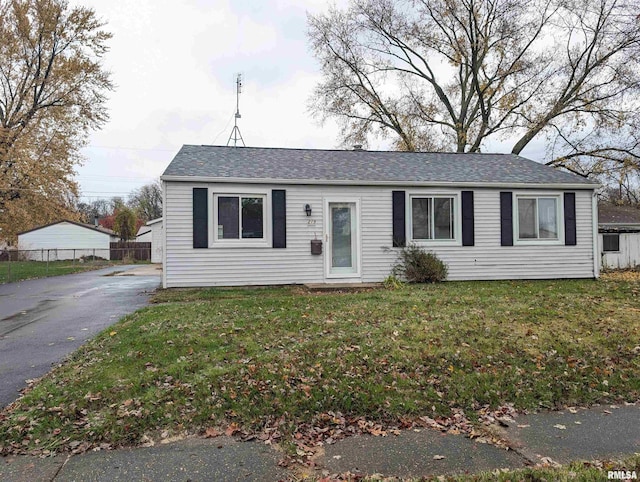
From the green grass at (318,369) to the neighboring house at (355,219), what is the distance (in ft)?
12.6

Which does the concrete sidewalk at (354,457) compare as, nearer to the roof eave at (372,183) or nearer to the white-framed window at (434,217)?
the roof eave at (372,183)

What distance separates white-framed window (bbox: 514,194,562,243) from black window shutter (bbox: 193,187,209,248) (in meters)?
8.42

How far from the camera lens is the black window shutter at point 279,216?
11.0m

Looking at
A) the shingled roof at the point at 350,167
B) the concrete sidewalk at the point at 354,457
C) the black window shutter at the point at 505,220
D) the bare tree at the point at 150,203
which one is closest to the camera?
the concrete sidewalk at the point at 354,457

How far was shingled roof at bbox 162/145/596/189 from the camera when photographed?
11.2 meters

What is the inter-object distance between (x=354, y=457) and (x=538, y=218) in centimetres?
1128

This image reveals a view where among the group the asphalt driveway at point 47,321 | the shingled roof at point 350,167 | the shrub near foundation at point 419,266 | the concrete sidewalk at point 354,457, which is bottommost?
the concrete sidewalk at point 354,457

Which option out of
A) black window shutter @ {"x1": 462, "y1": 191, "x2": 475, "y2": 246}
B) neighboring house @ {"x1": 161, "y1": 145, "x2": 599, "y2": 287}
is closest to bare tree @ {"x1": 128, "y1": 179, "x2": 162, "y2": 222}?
neighboring house @ {"x1": 161, "y1": 145, "x2": 599, "y2": 287}

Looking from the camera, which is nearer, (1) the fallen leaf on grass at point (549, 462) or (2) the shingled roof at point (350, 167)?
(1) the fallen leaf on grass at point (549, 462)

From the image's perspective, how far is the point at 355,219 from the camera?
1161 centimetres

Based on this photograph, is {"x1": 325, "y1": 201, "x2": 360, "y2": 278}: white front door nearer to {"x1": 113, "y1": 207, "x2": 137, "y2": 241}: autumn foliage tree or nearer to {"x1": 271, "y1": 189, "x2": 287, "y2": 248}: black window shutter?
{"x1": 271, "y1": 189, "x2": 287, "y2": 248}: black window shutter

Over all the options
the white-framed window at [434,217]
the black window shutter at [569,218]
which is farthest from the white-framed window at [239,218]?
the black window shutter at [569,218]

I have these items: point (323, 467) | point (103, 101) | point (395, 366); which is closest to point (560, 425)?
point (395, 366)

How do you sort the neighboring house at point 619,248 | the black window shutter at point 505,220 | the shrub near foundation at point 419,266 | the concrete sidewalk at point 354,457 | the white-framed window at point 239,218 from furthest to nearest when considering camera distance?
the neighboring house at point 619,248, the black window shutter at point 505,220, the shrub near foundation at point 419,266, the white-framed window at point 239,218, the concrete sidewalk at point 354,457
